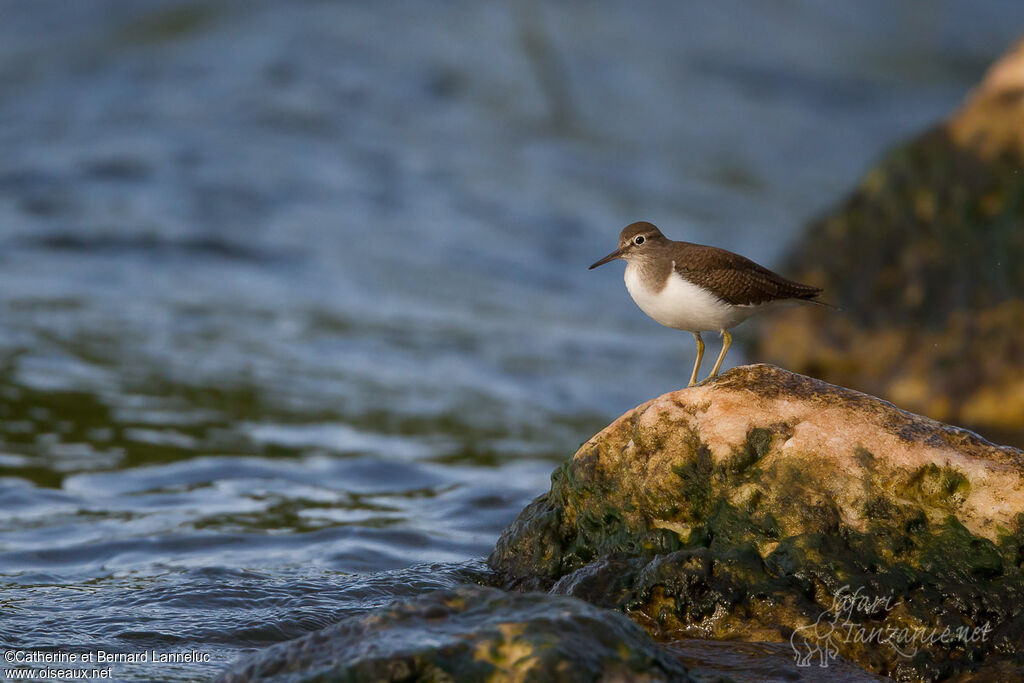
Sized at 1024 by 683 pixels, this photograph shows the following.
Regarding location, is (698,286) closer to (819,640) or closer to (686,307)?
(686,307)

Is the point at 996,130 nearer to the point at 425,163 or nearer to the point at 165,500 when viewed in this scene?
the point at 165,500

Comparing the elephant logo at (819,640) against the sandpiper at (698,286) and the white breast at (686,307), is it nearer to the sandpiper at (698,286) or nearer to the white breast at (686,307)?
the sandpiper at (698,286)

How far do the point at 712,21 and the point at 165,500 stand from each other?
58.5 feet

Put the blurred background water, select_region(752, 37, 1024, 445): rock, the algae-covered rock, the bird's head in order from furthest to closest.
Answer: select_region(752, 37, 1024, 445): rock
the blurred background water
the bird's head
the algae-covered rock

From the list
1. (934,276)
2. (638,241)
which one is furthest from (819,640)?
(934,276)

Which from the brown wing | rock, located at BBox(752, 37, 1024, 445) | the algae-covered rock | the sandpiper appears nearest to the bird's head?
the sandpiper

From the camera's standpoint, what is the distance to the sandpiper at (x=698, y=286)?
180 inches

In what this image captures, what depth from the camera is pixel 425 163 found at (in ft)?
54.1

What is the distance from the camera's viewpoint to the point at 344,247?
1328 cm

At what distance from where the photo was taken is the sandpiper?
15.0 ft

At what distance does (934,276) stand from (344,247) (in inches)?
258

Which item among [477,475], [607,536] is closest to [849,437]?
[607,536]

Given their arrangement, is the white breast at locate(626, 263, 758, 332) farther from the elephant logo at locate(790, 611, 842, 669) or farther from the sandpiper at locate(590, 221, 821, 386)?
the elephant logo at locate(790, 611, 842, 669)

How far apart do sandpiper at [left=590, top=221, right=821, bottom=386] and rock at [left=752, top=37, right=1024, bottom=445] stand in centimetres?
387
